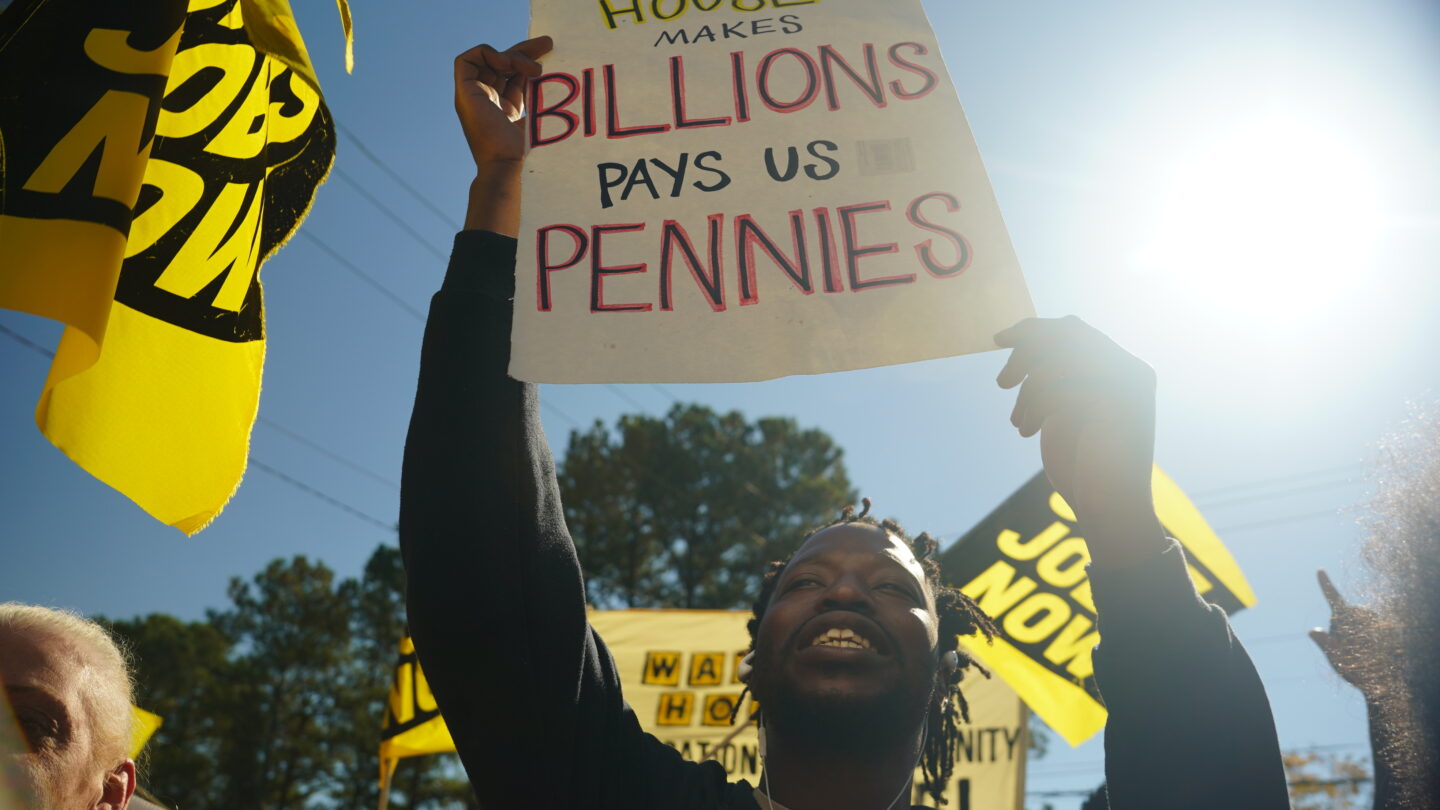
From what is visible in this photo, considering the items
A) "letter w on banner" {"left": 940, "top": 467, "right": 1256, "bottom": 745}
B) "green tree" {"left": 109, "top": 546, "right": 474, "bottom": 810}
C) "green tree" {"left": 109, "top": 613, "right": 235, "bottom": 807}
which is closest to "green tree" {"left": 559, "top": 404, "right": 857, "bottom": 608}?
"green tree" {"left": 109, "top": 546, "right": 474, "bottom": 810}

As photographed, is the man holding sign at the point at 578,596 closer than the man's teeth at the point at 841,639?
Yes

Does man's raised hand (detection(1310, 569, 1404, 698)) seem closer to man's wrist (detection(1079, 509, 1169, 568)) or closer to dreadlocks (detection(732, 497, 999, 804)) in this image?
man's wrist (detection(1079, 509, 1169, 568))

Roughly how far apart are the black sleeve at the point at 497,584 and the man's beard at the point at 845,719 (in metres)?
0.25

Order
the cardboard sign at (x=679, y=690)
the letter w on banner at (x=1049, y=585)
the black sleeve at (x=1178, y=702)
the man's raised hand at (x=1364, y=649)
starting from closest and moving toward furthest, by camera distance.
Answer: the black sleeve at (x=1178, y=702), the man's raised hand at (x=1364, y=649), the letter w on banner at (x=1049, y=585), the cardboard sign at (x=679, y=690)

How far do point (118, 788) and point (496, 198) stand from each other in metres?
1.26

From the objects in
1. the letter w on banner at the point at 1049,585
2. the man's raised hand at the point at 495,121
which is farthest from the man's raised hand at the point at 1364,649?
the letter w on banner at the point at 1049,585

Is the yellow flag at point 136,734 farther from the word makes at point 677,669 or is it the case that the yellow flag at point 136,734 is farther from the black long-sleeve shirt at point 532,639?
the word makes at point 677,669

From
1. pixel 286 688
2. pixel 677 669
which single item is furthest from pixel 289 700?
pixel 677 669

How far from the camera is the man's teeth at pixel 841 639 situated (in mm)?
1910

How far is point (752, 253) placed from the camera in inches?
67.6

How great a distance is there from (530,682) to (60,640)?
0.92 meters

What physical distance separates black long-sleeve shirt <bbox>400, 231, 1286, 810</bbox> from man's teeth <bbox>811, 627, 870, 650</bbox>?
0.47 m

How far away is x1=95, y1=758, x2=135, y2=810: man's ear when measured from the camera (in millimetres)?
1728

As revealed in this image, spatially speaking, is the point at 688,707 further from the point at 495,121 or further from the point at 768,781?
the point at 495,121
